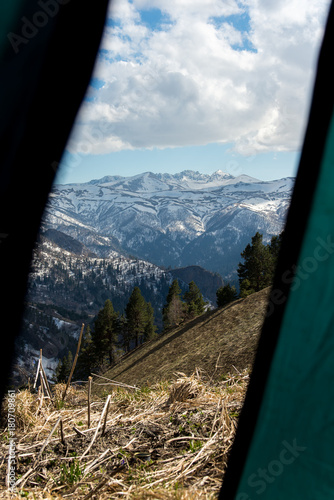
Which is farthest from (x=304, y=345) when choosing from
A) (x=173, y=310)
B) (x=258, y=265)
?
(x=173, y=310)

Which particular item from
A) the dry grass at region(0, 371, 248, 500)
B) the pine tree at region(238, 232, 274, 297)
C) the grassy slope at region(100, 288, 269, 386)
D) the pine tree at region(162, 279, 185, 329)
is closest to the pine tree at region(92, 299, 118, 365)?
the pine tree at region(162, 279, 185, 329)

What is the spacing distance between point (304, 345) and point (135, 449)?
151cm

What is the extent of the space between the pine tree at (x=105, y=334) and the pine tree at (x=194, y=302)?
992 centimetres

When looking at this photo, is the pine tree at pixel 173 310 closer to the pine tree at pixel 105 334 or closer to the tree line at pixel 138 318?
the tree line at pixel 138 318

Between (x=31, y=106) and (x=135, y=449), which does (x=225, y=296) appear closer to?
(x=135, y=449)

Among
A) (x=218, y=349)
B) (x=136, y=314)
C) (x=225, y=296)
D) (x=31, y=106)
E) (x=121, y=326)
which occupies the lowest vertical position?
(x=121, y=326)

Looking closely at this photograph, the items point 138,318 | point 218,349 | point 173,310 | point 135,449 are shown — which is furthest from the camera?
point 138,318

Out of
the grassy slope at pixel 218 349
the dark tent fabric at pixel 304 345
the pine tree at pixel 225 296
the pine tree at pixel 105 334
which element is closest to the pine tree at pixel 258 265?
the pine tree at pixel 225 296

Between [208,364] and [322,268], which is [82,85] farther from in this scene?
[208,364]

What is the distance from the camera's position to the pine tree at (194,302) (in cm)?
4403

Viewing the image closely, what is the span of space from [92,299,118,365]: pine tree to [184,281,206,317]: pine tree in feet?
32.5

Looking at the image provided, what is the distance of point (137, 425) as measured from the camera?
2.74 m

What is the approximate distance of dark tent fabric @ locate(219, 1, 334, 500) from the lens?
1.39 metres

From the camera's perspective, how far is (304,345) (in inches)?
57.0
